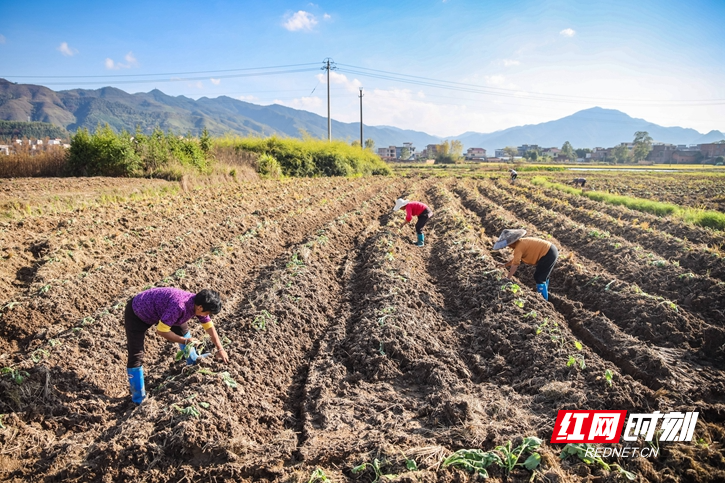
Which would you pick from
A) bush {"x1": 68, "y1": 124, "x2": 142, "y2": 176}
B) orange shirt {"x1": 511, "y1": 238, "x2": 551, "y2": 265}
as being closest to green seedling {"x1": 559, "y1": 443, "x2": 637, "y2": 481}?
orange shirt {"x1": 511, "y1": 238, "x2": 551, "y2": 265}

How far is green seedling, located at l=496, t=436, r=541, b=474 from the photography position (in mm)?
3516

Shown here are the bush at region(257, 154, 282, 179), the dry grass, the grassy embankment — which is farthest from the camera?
the bush at region(257, 154, 282, 179)

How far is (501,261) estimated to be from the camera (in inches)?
409

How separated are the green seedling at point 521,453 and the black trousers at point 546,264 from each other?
4554mm

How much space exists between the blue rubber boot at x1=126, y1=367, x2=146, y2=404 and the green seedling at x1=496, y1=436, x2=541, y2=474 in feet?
13.2

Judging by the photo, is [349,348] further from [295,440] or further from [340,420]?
[295,440]

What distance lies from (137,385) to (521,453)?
4290 millimetres

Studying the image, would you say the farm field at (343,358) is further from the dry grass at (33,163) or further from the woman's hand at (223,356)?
the dry grass at (33,163)

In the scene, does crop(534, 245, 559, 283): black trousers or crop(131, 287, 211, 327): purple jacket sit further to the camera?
crop(534, 245, 559, 283): black trousers

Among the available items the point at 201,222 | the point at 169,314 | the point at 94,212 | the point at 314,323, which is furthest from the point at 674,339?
the point at 94,212

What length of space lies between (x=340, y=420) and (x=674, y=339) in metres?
5.51

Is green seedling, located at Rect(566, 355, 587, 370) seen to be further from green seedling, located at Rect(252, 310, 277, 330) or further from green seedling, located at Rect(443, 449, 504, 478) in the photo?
green seedling, located at Rect(252, 310, 277, 330)

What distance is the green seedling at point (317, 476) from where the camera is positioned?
11.0ft

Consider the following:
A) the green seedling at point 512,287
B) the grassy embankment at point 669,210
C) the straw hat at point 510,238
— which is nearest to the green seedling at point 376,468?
the green seedling at point 512,287
